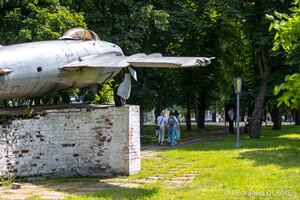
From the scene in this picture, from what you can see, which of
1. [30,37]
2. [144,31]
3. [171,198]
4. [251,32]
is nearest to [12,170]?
[171,198]

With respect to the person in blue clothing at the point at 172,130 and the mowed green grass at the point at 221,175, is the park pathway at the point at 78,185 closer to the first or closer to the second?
the mowed green grass at the point at 221,175

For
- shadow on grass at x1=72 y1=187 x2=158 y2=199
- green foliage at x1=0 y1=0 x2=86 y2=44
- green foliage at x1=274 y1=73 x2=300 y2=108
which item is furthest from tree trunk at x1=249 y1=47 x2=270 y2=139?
green foliage at x1=274 y1=73 x2=300 y2=108

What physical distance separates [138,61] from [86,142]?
9.56 ft

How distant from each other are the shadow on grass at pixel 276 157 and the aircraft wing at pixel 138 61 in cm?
545

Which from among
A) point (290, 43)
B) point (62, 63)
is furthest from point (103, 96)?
point (290, 43)

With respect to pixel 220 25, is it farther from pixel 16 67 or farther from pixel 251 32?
pixel 16 67

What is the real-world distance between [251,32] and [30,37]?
13187mm

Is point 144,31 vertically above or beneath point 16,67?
Result: above

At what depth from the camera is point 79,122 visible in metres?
13.2

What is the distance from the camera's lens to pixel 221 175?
12531mm

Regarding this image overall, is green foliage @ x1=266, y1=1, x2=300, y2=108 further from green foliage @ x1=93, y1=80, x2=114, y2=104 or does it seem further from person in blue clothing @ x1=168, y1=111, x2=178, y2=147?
person in blue clothing @ x1=168, y1=111, x2=178, y2=147

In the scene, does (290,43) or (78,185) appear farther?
(78,185)

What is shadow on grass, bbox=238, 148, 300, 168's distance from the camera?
592 inches

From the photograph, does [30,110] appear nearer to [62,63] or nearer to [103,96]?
[62,63]
